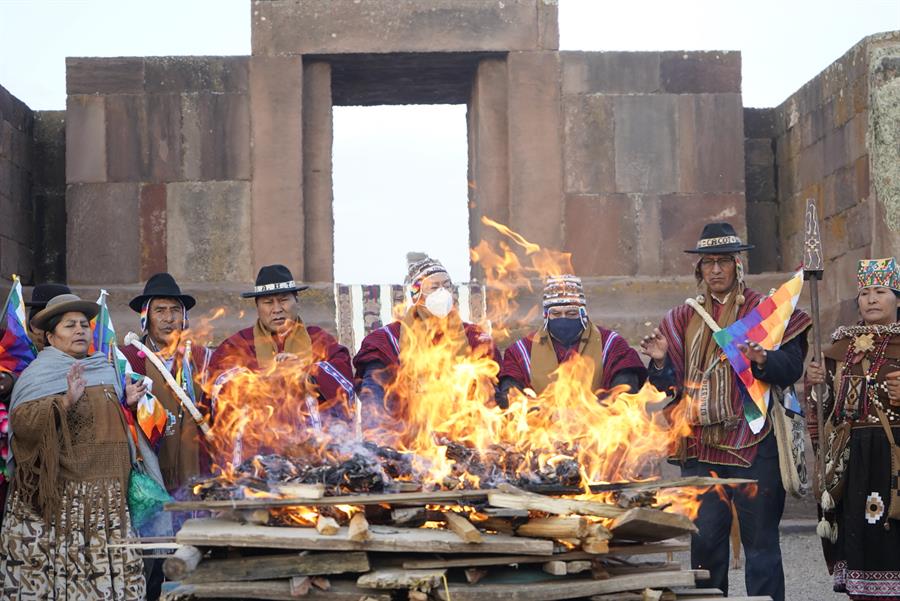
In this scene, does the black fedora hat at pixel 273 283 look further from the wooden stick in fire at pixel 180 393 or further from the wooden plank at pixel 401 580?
the wooden plank at pixel 401 580

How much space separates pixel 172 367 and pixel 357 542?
2.90 metres

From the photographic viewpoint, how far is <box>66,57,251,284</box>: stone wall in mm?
11461

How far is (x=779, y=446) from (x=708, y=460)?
1.24 feet

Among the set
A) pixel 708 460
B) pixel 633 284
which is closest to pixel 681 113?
pixel 633 284

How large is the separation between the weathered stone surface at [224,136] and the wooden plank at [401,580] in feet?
23.5

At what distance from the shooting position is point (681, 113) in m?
11.7

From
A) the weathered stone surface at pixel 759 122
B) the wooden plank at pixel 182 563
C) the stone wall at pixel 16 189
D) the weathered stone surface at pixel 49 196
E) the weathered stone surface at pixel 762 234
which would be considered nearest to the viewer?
the wooden plank at pixel 182 563

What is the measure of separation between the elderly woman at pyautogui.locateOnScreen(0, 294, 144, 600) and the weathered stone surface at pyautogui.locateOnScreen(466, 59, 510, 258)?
17.9 feet

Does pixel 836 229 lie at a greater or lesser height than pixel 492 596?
greater

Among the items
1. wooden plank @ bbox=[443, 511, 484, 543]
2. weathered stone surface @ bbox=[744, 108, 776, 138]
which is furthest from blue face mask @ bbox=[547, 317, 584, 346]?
weathered stone surface @ bbox=[744, 108, 776, 138]

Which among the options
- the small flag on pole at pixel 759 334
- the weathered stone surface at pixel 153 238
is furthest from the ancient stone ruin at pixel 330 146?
the small flag on pole at pixel 759 334

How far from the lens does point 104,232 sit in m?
11.5

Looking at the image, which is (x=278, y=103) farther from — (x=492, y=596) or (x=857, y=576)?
(x=492, y=596)

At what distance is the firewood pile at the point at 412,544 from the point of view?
4.91 metres
